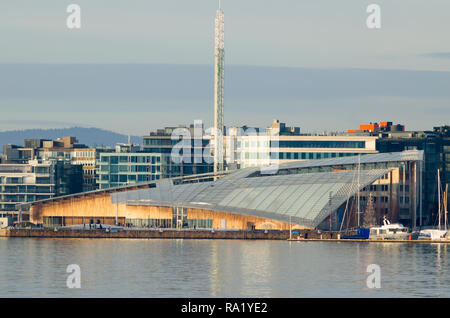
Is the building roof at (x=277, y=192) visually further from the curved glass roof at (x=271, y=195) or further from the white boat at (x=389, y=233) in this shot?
the white boat at (x=389, y=233)

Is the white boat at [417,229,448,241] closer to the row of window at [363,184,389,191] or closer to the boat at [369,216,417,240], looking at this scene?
the boat at [369,216,417,240]

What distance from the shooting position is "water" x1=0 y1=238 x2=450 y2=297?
110 metres

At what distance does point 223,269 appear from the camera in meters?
127

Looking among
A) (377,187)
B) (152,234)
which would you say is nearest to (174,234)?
(152,234)

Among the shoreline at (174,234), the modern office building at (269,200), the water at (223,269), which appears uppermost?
the modern office building at (269,200)

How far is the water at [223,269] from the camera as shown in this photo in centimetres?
10969

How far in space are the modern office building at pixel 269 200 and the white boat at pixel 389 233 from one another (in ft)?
15.9

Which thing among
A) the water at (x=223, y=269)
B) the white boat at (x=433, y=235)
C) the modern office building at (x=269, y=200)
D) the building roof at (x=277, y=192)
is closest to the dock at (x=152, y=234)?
the modern office building at (x=269, y=200)
